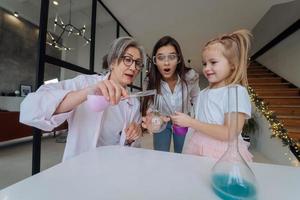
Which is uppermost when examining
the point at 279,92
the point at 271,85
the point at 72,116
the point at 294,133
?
the point at 271,85

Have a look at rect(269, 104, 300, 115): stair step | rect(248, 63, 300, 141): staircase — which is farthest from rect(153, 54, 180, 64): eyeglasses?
rect(269, 104, 300, 115): stair step

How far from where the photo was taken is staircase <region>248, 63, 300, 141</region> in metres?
3.47

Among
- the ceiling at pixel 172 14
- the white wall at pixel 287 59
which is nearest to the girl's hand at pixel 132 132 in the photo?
the ceiling at pixel 172 14

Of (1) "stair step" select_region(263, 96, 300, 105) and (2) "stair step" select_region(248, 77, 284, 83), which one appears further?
(2) "stair step" select_region(248, 77, 284, 83)

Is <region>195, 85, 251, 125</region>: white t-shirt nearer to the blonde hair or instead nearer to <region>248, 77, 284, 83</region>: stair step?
the blonde hair

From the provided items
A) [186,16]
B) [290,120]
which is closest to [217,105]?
[290,120]

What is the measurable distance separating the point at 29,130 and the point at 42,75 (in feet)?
8.05

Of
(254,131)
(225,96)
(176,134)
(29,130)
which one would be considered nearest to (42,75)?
(176,134)

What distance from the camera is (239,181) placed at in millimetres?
488

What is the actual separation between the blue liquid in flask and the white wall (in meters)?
5.13

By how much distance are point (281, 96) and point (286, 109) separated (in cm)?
57

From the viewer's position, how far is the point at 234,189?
0.48m

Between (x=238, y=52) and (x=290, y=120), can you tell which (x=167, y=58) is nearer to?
(x=238, y=52)

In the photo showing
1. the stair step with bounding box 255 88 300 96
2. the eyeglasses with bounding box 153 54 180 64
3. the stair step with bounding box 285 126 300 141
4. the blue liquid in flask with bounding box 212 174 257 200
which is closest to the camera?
the blue liquid in flask with bounding box 212 174 257 200
